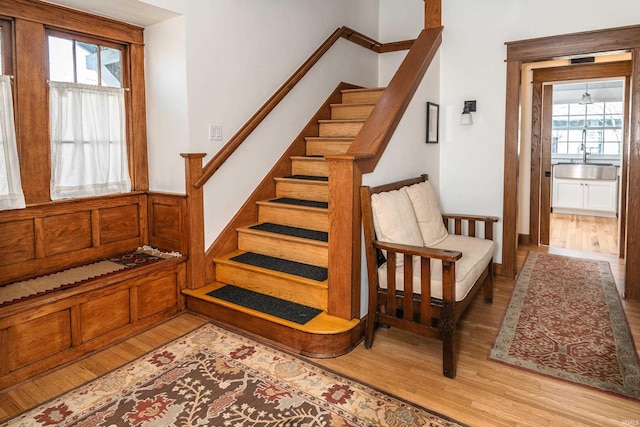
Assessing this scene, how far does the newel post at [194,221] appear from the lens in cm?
311

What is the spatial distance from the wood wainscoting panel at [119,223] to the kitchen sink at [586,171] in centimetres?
743

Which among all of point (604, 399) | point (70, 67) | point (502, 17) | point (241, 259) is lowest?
point (604, 399)

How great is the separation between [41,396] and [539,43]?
14.9ft

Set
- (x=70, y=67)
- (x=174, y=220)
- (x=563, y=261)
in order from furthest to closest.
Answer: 1. (x=563, y=261)
2. (x=174, y=220)
3. (x=70, y=67)

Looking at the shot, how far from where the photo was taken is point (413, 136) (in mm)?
3586

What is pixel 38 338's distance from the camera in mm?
2385

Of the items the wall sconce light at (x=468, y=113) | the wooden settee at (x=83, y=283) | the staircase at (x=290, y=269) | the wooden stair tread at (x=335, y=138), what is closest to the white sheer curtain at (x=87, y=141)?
the wooden settee at (x=83, y=283)

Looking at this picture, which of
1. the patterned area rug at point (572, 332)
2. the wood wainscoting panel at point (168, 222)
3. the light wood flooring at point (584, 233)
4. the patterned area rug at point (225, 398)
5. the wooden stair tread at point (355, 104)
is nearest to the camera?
the patterned area rug at point (225, 398)

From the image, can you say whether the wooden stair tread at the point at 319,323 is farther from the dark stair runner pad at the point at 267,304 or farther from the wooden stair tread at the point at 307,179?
the wooden stair tread at the point at 307,179

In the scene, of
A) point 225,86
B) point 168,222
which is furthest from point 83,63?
point 168,222

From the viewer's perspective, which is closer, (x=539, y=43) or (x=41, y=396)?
(x=41, y=396)

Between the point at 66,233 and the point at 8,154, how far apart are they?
0.64 metres

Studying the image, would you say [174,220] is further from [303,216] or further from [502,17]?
[502,17]

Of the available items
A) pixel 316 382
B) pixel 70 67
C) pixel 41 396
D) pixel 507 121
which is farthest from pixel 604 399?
pixel 70 67
